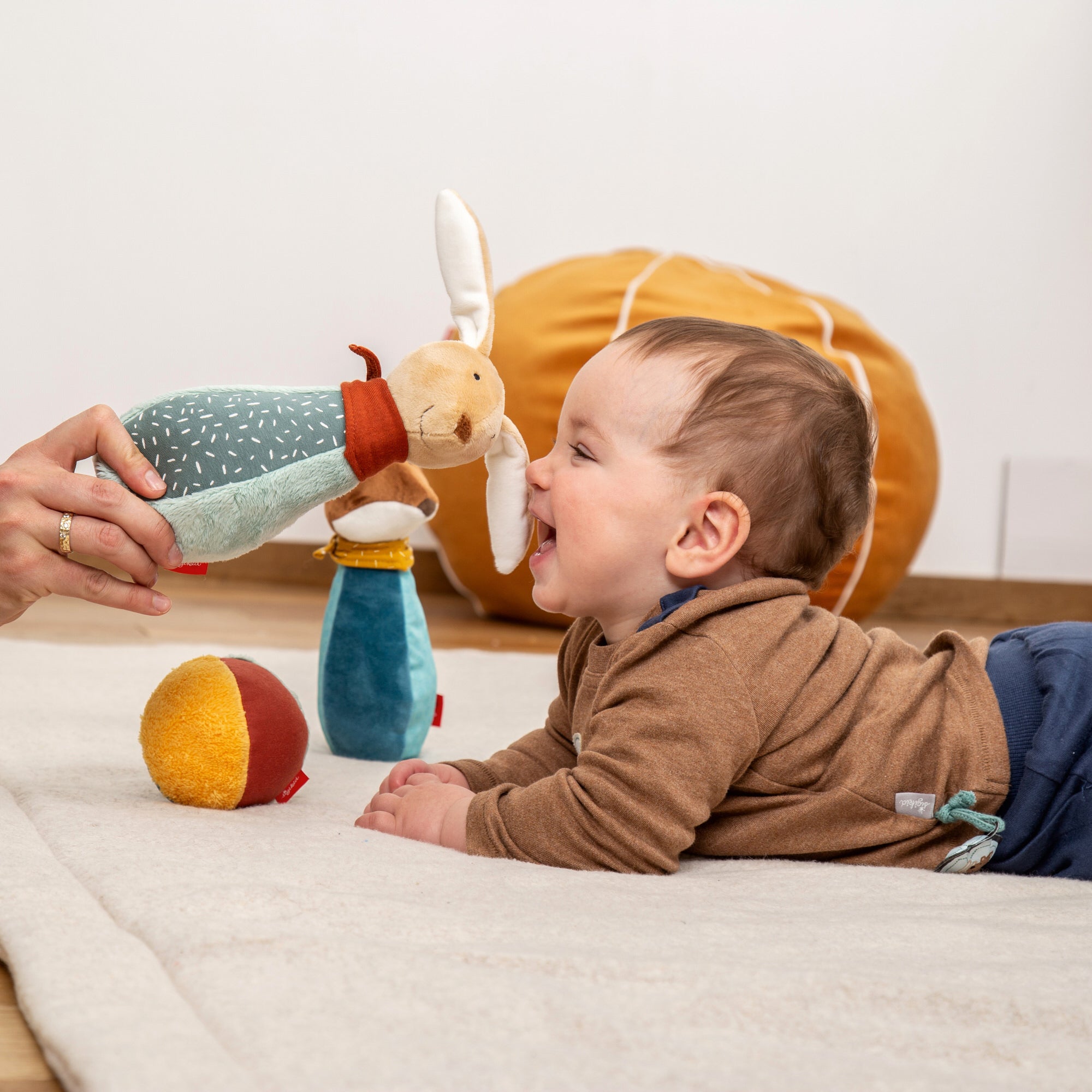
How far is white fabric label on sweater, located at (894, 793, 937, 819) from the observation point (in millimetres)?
776

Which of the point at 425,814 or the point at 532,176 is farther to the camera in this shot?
the point at 532,176

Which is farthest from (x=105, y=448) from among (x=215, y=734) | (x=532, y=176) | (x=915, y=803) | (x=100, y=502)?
(x=532, y=176)

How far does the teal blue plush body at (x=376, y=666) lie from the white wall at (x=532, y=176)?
1.38 metres

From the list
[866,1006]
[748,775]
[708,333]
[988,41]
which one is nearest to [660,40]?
[988,41]

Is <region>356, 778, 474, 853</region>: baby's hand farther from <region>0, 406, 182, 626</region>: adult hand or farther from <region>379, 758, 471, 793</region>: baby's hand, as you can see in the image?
<region>0, 406, 182, 626</region>: adult hand

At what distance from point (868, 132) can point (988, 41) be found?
1.09ft

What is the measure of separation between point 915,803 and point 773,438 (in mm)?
262

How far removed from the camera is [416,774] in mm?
857

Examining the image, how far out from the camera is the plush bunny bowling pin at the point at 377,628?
39.4 inches

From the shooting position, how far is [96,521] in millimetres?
731

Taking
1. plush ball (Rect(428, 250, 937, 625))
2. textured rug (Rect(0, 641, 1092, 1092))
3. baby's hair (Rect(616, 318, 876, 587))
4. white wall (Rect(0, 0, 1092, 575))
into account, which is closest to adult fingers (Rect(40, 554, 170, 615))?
textured rug (Rect(0, 641, 1092, 1092))

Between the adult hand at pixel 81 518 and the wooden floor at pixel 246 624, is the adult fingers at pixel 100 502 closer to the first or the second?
the adult hand at pixel 81 518

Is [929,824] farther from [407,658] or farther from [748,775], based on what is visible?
[407,658]

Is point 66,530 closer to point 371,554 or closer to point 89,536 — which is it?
point 89,536
